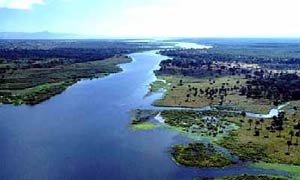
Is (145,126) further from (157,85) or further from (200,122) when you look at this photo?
(157,85)

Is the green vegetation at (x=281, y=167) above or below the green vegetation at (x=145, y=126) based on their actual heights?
above

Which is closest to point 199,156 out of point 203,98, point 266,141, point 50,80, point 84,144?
point 266,141

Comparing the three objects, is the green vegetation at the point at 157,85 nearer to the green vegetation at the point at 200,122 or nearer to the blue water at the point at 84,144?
the blue water at the point at 84,144

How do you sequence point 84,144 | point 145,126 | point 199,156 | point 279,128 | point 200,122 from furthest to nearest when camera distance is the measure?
1. point 200,122
2. point 145,126
3. point 279,128
4. point 84,144
5. point 199,156

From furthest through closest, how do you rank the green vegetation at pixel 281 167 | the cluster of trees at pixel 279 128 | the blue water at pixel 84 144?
the cluster of trees at pixel 279 128, the green vegetation at pixel 281 167, the blue water at pixel 84 144

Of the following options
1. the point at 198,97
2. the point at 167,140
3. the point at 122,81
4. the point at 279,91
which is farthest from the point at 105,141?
the point at 122,81

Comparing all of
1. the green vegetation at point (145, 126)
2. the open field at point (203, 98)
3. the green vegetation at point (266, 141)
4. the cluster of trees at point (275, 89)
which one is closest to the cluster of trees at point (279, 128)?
the green vegetation at point (266, 141)

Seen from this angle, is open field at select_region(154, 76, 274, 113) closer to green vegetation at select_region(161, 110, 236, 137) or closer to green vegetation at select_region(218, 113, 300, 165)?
green vegetation at select_region(161, 110, 236, 137)
